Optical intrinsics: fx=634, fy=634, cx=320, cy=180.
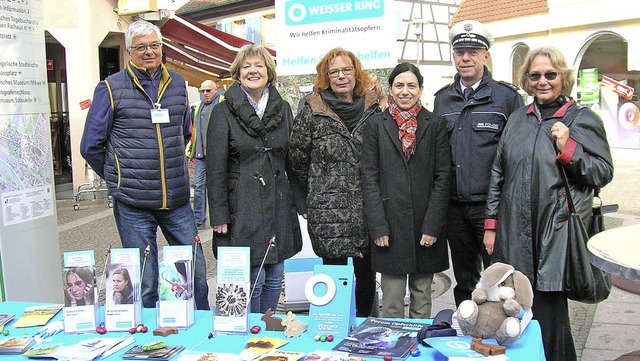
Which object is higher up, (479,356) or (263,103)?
(263,103)

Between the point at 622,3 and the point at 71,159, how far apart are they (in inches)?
465

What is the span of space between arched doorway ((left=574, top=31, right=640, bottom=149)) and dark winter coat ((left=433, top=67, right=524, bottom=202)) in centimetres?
1333

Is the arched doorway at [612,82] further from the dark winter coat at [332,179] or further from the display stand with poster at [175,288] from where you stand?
the display stand with poster at [175,288]

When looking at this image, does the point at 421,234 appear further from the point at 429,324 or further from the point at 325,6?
the point at 325,6

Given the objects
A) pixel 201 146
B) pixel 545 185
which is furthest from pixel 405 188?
pixel 201 146

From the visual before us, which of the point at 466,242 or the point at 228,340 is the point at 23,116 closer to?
the point at 228,340

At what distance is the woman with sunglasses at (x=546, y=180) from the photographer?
270 cm

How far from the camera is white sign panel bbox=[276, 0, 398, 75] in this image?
3.85 meters

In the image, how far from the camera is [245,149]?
311cm

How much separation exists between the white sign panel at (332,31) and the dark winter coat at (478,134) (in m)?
0.83

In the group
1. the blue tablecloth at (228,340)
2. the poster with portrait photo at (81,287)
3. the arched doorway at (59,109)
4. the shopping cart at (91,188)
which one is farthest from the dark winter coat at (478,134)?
the arched doorway at (59,109)

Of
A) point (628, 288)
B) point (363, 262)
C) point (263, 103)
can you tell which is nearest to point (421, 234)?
point (363, 262)

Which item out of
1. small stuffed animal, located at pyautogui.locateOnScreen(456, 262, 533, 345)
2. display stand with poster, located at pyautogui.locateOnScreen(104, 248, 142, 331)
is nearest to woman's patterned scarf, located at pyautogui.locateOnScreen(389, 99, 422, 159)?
small stuffed animal, located at pyautogui.locateOnScreen(456, 262, 533, 345)

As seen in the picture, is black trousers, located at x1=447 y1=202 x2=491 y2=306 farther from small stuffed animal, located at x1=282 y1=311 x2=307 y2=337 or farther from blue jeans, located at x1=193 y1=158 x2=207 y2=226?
blue jeans, located at x1=193 y1=158 x2=207 y2=226
